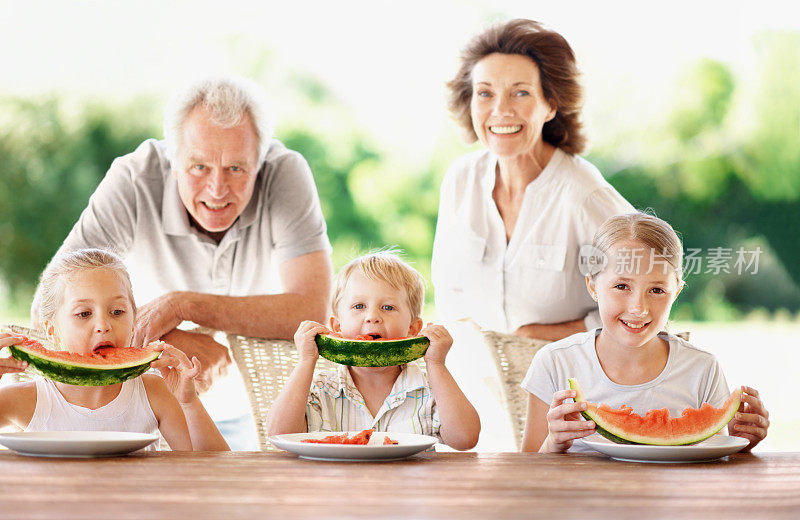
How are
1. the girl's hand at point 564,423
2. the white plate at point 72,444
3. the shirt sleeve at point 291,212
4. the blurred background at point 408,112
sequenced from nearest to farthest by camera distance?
1. the white plate at point 72,444
2. the girl's hand at point 564,423
3. the shirt sleeve at point 291,212
4. the blurred background at point 408,112

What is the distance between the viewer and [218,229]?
3898 mm

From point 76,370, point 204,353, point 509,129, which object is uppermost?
point 509,129

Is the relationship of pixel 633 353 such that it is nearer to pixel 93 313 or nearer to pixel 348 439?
pixel 348 439

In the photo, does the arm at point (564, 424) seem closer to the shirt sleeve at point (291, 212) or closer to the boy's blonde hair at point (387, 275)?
the boy's blonde hair at point (387, 275)

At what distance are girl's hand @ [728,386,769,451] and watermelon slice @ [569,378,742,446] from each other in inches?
4.8

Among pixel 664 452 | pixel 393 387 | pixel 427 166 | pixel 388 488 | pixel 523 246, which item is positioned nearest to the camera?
pixel 388 488

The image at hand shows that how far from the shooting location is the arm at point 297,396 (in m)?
2.92

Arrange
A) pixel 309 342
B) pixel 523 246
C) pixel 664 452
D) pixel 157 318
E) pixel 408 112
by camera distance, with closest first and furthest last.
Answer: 1. pixel 664 452
2. pixel 309 342
3. pixel 157 318
4. pixel 523 246
5. pixel 408 112

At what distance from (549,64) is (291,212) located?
1.36 metres

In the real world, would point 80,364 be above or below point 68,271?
below

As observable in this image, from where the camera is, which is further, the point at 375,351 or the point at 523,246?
the point at 523,246

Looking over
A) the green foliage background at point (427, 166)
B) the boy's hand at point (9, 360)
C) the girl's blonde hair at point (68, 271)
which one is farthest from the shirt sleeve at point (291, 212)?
the green foliage background at point (427, 166)

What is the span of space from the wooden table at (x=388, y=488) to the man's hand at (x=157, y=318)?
1.18 metres

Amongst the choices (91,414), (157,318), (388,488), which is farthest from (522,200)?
(388,488)
